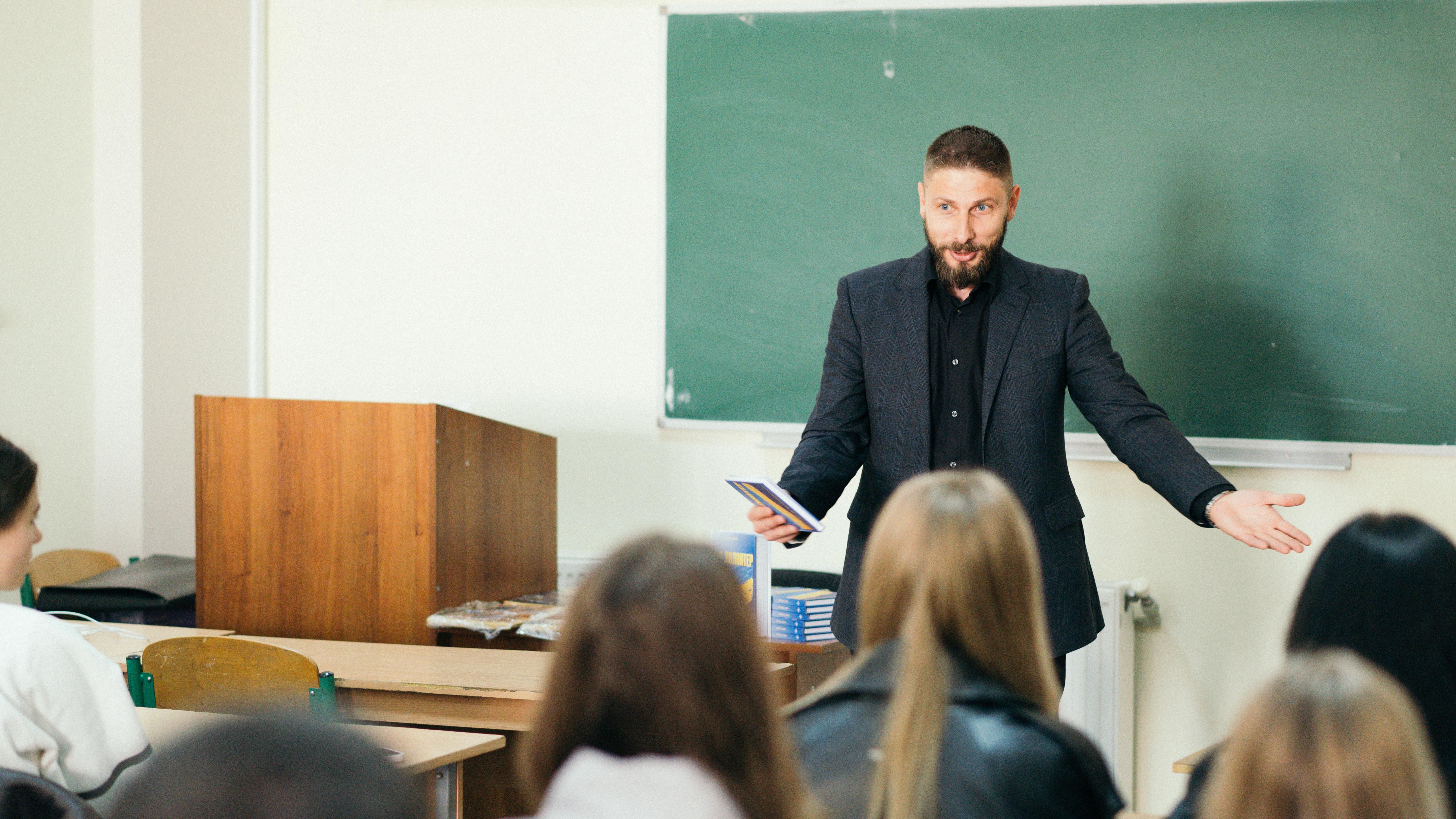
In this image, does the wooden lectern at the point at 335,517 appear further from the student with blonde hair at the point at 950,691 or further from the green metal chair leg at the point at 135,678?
the student with blonde hair at the point at 950,691

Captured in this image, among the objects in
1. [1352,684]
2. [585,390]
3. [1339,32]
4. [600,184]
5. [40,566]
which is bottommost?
[40,566]

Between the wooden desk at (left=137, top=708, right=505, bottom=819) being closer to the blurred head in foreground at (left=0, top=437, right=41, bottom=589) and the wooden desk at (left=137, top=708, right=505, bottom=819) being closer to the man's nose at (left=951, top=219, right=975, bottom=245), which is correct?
the blurred head in foreground at (left=0, top=437, right=41, bottom=589)

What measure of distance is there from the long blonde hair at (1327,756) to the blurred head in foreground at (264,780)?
592mm

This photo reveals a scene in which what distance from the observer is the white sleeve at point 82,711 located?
174 cm

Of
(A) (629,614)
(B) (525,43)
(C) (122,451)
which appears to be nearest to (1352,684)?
(A) (629,614)

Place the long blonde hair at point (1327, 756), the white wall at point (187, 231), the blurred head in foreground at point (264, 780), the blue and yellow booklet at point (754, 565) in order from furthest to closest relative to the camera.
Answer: the white wall at point (187, 231) → the blue and yellow booklet at point (754, 565) → the long blonde hair at point (1327, 756) → the blurred head in foreground at point (264, 780)

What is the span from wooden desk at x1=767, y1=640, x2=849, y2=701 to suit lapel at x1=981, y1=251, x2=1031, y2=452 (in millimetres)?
928

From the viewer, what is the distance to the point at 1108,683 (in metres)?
3.35

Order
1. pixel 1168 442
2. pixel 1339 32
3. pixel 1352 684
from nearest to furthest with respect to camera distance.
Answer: pixel 1352 684 → pixel 1168 442 → pixel 1339 32

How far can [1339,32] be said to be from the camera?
329cm

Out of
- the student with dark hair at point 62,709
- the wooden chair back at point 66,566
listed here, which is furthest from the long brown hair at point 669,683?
the wooden chair back at point 66,566

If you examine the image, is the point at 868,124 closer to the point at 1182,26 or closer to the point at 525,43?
the point at 1182,26

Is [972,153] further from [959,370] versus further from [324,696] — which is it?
[324,696]

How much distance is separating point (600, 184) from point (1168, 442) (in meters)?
2.17
